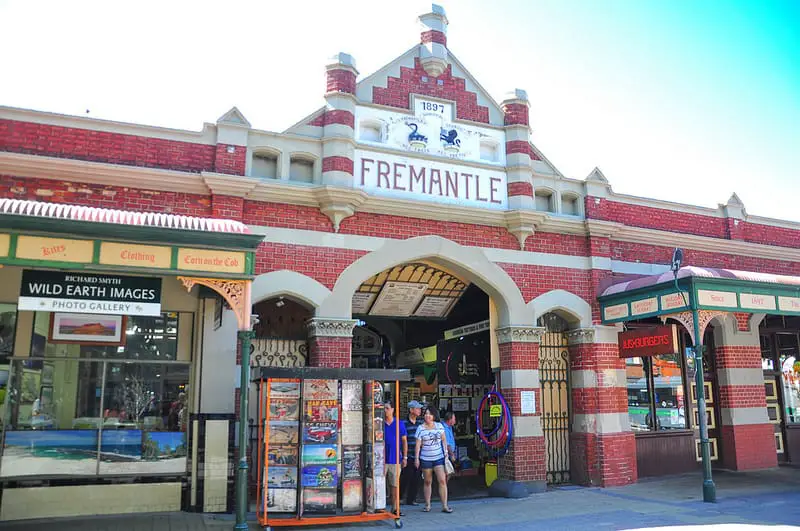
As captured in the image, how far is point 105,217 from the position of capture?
8617mm

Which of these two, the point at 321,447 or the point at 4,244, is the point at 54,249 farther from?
the point at 321,447

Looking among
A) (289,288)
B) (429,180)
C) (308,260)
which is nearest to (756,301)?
(429,180)

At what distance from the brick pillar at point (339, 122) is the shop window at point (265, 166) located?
88cm

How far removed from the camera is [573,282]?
551 inches

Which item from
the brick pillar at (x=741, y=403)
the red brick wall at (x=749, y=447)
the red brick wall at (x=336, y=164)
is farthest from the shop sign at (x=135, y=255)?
the red brick wall at (x=749, y=447)

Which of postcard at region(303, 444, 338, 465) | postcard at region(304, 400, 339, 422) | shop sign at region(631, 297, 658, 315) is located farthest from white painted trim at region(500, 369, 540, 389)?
postcard at region(303, 444, 338, 465)

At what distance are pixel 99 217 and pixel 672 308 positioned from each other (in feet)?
31.9

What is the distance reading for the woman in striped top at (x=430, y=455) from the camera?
432 inches

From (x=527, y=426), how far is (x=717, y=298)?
4181 millimetres

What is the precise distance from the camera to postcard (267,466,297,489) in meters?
9.33

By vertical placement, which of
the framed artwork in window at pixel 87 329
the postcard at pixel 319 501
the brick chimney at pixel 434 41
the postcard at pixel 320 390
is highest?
the brick chimney at pixel 434 41

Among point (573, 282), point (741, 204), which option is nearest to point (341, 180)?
point (573, 282)

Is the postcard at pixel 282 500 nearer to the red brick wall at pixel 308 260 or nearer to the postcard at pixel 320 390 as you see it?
the postcard at pixel 320 390

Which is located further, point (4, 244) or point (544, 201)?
point (544, 201)
